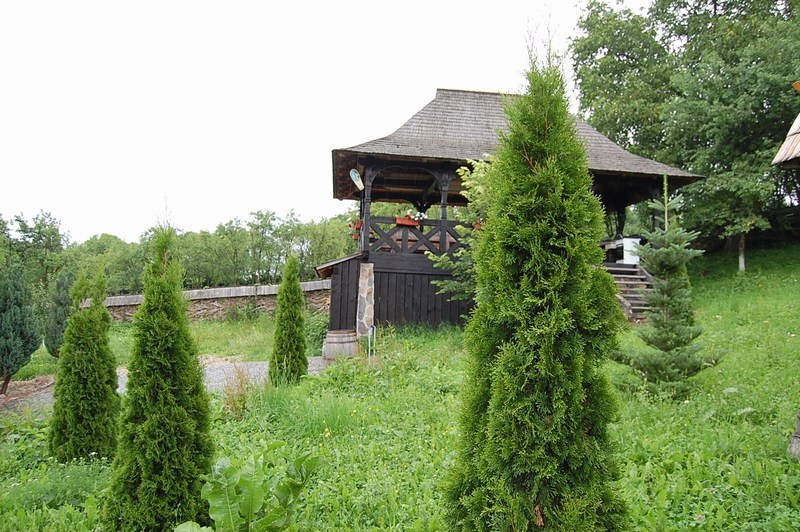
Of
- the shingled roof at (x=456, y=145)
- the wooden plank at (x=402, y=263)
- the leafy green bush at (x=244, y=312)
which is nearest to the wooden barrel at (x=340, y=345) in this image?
the wooden plank at (x=402, y=263)

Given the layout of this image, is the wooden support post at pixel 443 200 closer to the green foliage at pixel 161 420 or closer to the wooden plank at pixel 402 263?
the wooden plank at pixel 402 263

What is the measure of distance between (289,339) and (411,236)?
15.3 feet

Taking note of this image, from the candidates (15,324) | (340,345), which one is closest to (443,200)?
(340,345)

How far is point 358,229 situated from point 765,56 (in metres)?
11.1

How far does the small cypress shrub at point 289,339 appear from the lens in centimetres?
644

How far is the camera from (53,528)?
2.85 m

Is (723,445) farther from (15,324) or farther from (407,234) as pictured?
(15,324)

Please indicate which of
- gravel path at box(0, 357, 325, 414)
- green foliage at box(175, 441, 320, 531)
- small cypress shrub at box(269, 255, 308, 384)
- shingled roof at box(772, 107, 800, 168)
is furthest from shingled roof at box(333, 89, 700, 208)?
green foliage at box(175, 441, 320, 531)

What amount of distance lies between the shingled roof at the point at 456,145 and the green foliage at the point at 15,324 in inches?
239

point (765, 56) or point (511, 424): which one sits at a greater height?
point (765, 56)

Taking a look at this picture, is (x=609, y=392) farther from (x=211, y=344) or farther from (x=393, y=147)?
(x=211, y=344)

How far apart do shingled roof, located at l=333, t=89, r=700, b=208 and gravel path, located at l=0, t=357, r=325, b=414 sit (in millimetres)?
4361

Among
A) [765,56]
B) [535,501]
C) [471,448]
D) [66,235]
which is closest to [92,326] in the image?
[471,448]

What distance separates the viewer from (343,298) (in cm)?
1011
